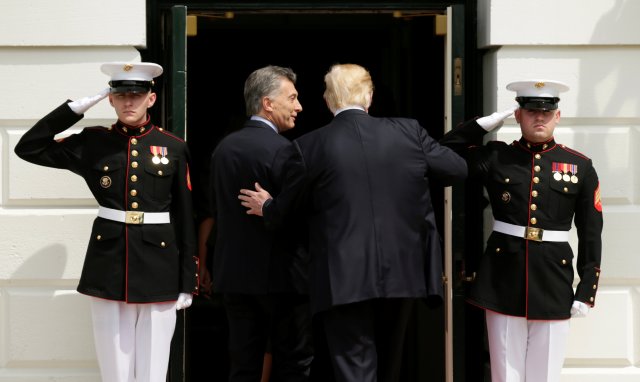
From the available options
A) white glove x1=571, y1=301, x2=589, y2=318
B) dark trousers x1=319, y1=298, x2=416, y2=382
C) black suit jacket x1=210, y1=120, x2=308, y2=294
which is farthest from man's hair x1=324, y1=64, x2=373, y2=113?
white glove x1=571, y1=301, x2=589, y2=318

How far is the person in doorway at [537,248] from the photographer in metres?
5.00

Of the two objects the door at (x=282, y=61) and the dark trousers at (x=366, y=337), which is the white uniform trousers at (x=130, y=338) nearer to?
the dark trousers at (x=366, y=337)

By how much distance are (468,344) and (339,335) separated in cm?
131

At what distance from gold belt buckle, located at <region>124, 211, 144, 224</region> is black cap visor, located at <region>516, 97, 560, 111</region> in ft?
5.41

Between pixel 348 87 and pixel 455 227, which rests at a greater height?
pixel 348 87

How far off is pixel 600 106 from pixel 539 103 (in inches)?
28.0

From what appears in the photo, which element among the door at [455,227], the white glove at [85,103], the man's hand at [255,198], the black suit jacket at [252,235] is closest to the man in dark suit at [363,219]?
the man's hand at [255,198]

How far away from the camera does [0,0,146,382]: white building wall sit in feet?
18.3

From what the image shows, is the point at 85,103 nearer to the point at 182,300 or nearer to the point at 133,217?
the point at 133,217

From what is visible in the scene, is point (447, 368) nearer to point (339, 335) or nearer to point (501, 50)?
point (339, 335)

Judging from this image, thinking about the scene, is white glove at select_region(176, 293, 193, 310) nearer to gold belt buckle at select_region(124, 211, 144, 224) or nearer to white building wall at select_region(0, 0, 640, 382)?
gold belt buckle at select_region(124, 211, 144, 224)

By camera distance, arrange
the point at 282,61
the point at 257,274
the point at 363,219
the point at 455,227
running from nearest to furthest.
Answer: the point at 363,219
the point at 257,274
the point at 455,227
the point at 282,61

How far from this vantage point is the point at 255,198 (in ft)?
16.4

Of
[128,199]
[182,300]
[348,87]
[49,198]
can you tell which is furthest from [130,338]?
[348,87]
